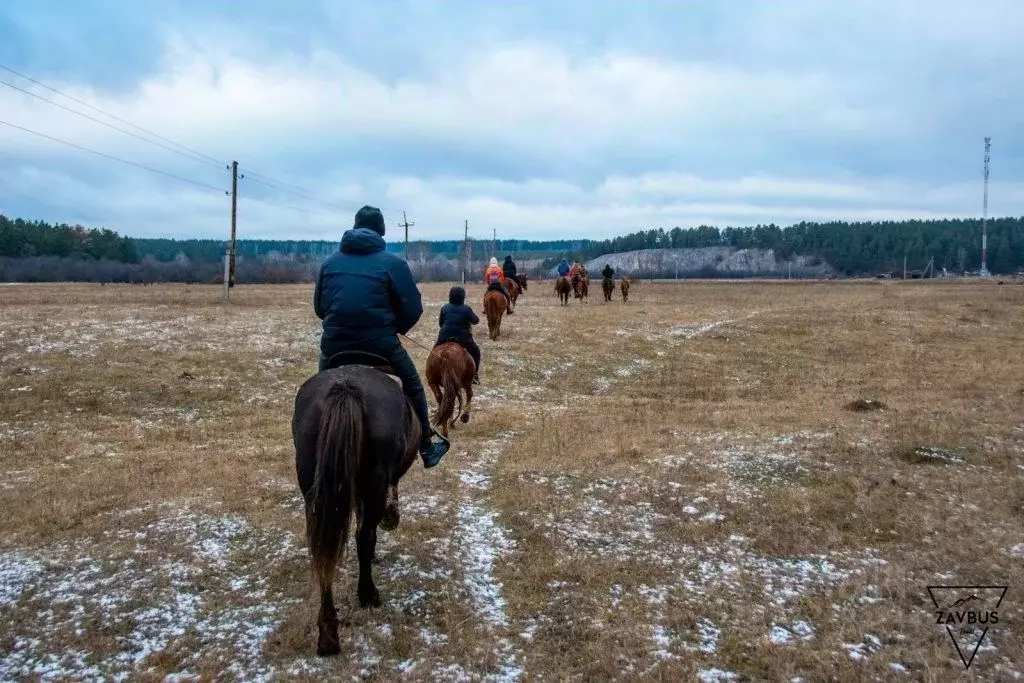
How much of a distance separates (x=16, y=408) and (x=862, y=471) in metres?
15.4

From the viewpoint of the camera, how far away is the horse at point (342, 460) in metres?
4.96

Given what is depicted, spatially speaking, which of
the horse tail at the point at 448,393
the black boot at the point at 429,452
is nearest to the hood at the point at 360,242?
the black boot at the point at 429,452

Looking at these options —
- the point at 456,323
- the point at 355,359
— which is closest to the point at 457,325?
the point at 456,323

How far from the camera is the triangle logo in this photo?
5.45 m

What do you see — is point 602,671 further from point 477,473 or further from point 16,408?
point 16,408

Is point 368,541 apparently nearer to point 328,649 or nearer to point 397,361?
point 328,649

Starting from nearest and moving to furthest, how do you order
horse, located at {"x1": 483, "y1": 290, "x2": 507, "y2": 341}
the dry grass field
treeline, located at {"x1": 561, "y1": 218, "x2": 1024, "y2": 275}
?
the dry grass field < horse, located at {"x1": 483, "y1": 290, "x2": 507, "y2": 341} < treeline, located at {"x1": 561, "y1": 218, "x2": 1024, "y2": 275}

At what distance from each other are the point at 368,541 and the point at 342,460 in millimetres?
1049

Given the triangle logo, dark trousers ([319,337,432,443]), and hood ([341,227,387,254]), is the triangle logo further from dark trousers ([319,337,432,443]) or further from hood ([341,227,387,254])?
hood ([341,227,387,254])

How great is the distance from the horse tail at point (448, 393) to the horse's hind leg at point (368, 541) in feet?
18.5

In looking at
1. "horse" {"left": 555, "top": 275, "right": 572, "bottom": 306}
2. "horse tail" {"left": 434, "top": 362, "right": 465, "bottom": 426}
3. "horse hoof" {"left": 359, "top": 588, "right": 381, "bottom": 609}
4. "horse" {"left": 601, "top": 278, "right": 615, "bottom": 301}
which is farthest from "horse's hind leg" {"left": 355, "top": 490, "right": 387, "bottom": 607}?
"horse" {"left": 601, "top": 278, "right": 615, "bottom": 301}

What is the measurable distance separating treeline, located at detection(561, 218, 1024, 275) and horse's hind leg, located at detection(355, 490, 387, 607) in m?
137

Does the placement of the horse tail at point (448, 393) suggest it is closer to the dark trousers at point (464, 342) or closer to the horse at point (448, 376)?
the horse at point (448, 376)

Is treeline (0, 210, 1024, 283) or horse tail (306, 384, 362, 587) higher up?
treeline (0, 210, 1024, 283)
